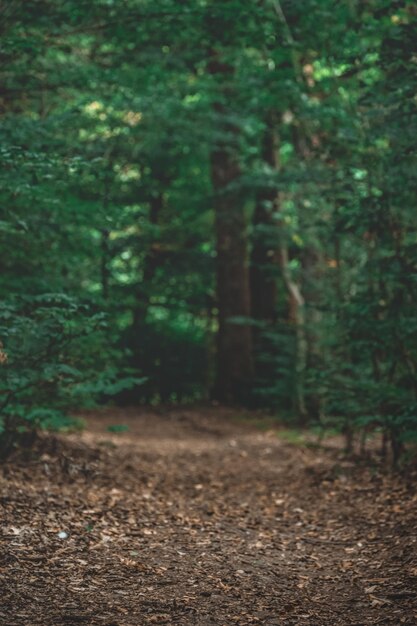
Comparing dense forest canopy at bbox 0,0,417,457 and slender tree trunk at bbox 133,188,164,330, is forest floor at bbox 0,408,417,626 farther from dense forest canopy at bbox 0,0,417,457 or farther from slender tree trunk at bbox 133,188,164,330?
slender tree trunk at bbox 133,188,164,330

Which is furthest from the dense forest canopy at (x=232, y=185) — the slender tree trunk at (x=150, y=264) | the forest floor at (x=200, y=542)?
the slender tree trunk at (x=150, y=264)

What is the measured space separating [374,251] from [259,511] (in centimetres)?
327

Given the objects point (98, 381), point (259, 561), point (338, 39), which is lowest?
point (259, 561)

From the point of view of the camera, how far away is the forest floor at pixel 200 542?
176 inches

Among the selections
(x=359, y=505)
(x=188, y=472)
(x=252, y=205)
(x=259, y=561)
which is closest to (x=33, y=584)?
(x=259, y=561)

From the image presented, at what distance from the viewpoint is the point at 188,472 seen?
927 centimetres

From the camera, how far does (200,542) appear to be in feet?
19.5

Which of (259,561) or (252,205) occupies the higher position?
(252,205)

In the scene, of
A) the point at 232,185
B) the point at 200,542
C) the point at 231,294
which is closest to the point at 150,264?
the point at 231,294

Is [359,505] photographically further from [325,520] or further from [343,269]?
[343,269]

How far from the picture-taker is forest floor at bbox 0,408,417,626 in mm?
4477

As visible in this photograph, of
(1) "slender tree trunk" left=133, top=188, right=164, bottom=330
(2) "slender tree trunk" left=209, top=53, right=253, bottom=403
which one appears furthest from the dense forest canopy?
(1) "slender tree trunk" left=133, top=188, right=164, bottom=330

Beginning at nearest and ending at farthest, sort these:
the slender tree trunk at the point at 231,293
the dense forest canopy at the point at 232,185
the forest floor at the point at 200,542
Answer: the forest floor at the point at 200,542 < the dense forest canopy at the point at 232,185 < the slender tree trunk at the point at 231,293

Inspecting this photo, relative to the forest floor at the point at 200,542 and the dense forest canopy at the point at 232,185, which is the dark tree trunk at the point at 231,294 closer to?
the dense forest canopy at the point at 232,185
